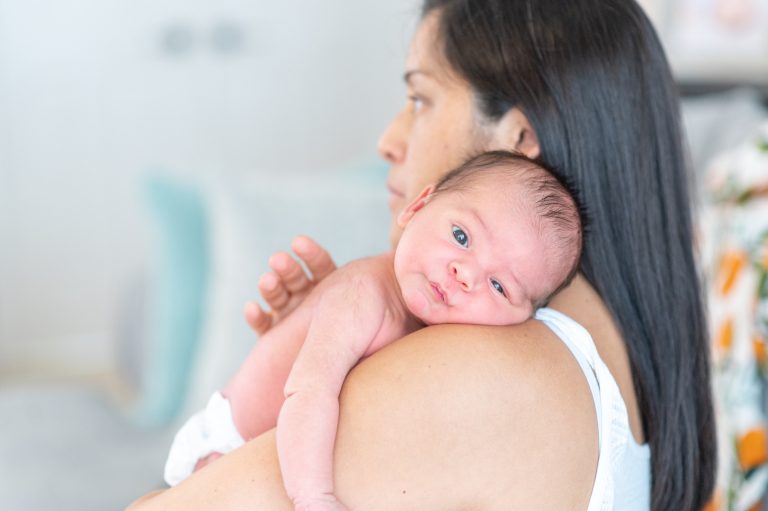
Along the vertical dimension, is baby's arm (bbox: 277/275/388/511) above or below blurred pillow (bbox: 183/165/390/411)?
above

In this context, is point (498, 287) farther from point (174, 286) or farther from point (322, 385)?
point (174, 286)

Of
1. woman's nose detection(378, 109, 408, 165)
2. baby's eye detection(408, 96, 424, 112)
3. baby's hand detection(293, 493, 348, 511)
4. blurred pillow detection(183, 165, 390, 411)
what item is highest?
baby's eye detection(408, 96, 424, 112)

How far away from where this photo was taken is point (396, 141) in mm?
1402

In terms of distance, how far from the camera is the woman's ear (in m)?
1.18

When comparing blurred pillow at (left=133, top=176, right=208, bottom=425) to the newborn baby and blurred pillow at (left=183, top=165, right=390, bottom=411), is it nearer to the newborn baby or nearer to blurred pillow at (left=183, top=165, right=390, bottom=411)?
blurred pillow at (left=183, top=165, right=390, bottom=411)

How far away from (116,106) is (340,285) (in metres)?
3.33

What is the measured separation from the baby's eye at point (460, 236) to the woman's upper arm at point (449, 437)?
0.09 m

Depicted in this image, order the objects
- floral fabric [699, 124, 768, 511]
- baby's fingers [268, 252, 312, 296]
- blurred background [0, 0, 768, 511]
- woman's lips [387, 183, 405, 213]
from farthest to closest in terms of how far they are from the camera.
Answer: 1. blurred background [0, 0, 768, 511]
2. floral fabric [699, 124, 768, 511]
3. woman's lips [387, 183, 405, 213]
4. baby's fingers [268, 252, 312, 296]

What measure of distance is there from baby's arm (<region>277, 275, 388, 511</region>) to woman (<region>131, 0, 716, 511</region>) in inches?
0.7

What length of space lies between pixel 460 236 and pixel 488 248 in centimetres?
3

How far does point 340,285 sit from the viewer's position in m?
1.02

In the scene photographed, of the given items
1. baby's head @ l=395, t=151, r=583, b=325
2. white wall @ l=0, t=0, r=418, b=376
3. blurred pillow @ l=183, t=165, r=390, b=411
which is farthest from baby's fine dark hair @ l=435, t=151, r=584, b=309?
white wall @ l=0, t=0, r=418, b=376

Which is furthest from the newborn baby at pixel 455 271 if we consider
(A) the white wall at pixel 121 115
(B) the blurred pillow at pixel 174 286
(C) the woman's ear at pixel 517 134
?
(A) the white wall at pixel 121 115

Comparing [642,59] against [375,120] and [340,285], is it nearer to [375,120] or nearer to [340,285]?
→ [340,285]
